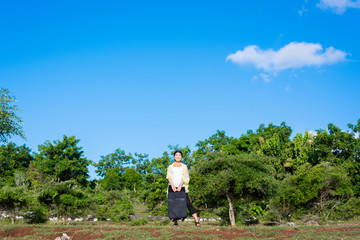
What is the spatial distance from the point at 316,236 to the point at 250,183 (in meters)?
13.4

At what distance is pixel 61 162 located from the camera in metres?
58.3

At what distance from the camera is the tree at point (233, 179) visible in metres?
23.9

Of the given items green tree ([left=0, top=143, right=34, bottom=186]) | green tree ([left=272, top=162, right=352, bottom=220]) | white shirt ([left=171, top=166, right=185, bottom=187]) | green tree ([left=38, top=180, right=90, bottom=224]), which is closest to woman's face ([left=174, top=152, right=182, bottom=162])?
white shirt ([left=171, top=166, right=185, bottom=187])

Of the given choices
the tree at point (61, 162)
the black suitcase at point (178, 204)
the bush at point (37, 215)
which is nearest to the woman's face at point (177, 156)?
the black suitcase at point (178, 204)

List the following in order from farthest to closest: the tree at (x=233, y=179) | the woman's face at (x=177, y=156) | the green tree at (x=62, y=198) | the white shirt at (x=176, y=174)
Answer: the green tree at (x=62, y=198) → the tree at (x=233, y=179) → the white shirt at (x=176, y=174) → the woman's face at (x=177, y=156)

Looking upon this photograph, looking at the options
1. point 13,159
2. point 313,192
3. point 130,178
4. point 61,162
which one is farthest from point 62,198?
point 13,159

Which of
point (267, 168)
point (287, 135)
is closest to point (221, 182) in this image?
point (267, 168)

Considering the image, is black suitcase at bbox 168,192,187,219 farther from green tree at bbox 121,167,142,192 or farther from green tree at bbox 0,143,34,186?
green tree at bbox 121,167,142,192

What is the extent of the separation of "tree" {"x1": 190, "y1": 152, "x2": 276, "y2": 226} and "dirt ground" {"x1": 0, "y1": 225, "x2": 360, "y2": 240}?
39.8 ft

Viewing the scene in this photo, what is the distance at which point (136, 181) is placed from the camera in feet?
268

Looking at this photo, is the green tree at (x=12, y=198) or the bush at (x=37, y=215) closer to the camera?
the green tree at (x=12, y=198)

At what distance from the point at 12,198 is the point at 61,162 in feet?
112

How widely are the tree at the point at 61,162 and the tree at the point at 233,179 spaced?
3900 centimetres

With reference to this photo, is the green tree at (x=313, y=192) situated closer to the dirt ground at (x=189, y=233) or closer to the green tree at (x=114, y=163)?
the dirt ground at (x=189, y=233)
